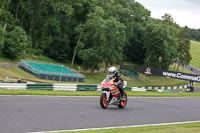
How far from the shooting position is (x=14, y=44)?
5934 cm

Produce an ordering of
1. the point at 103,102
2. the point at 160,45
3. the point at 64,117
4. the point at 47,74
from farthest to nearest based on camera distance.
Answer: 1. the point at 160,45
2. the point at 47,74
3. the point at 103,102
4. the point at 64,117

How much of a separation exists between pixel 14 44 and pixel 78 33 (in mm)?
19018

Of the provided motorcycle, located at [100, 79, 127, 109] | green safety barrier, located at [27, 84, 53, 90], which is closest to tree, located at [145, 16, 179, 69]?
green safety barrier, located at [27, 84, 53, 90]

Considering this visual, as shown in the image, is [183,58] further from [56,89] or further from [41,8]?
[56,89]

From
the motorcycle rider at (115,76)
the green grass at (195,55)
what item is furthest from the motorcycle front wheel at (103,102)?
the green grass at (195,55)

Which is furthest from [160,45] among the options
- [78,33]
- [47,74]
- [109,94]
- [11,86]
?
[109,94]

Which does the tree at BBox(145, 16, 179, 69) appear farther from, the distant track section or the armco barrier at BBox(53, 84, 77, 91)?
the armco barrier at BBox(53, 84, 77, 91)

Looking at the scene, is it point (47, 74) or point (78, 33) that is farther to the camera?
point (78, 33)

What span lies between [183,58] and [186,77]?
53142 mm

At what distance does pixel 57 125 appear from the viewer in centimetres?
1011

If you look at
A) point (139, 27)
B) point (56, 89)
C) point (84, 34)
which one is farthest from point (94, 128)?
point (139, 27)

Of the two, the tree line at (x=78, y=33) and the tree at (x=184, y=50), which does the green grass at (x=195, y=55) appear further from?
the tree line at (x=78, y=33)

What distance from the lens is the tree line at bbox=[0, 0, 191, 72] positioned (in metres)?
65.4

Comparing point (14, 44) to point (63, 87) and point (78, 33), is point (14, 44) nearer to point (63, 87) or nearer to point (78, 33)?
point (78, 33)
